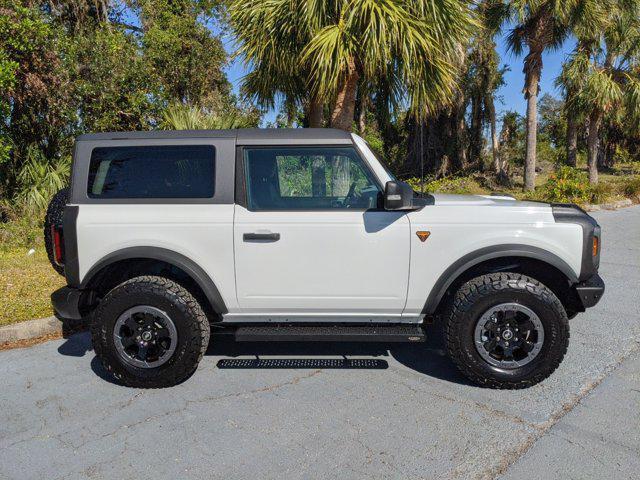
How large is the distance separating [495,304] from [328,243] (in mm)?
1201

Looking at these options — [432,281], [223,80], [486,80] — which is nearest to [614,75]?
[486,80]

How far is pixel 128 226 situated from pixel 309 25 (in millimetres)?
6061

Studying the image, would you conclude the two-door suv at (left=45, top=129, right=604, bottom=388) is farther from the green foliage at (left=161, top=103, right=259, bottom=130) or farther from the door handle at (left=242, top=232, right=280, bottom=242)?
the green foliage at (left=161, top=103, right=259, bottom=130)

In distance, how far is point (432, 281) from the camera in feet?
10.9

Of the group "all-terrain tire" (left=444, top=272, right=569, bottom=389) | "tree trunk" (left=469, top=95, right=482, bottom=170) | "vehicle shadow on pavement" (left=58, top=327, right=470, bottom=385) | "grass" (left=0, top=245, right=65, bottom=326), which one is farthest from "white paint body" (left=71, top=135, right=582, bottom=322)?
"tree trunk" (left=469, top=95, right=482, bottom=170)

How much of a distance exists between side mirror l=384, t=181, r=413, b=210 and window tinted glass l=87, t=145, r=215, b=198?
1239mm

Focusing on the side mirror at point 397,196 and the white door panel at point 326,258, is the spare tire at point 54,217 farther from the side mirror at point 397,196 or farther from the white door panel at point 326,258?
the side mirror at point 397,196

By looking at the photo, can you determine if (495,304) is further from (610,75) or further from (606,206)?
(610,75)

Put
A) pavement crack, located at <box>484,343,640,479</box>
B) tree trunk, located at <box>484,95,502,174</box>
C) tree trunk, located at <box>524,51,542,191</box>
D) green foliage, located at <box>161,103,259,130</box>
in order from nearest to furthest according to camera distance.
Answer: pavement crack, located at <box>484,343,640,479</box>
green foliage, located at <box>161,103,259,130</box>
tree trunk, located at <box>524,51,542,191</box>
tree trunk, located at <box>484,95,502,174</box>

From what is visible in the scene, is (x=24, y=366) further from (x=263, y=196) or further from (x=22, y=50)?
(x=22, y=50)

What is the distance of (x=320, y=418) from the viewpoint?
2.95m

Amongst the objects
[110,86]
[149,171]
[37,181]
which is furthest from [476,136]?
[149,171]

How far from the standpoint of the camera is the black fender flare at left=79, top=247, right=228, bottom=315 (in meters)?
3.30

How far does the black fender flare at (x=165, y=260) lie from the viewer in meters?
3.30
